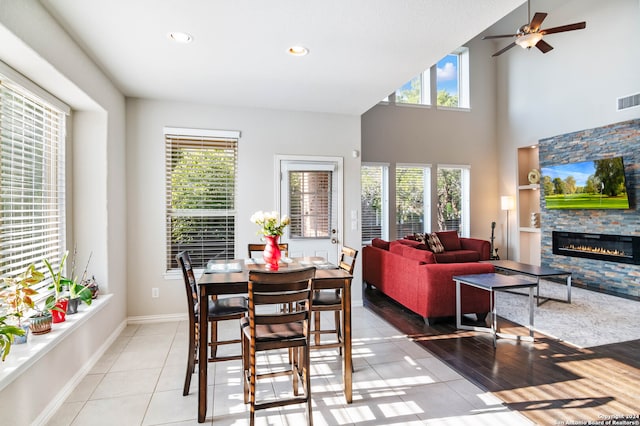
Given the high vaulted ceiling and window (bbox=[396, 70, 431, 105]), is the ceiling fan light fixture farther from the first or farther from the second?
window (bbox=[396, 70, 431, 105])

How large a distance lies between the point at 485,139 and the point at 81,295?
825 centimetres

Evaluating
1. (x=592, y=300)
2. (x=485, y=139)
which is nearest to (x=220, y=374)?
(x=592, y=300)

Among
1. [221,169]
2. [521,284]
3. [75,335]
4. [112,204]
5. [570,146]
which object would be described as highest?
[570,146]

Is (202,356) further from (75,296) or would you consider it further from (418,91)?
(418,91)

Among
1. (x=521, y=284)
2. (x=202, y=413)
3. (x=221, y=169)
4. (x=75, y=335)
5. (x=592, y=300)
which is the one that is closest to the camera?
(x=202, y=413)

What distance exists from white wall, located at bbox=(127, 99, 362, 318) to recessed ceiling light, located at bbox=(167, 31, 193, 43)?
1.71 meters

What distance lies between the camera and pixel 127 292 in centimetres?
425

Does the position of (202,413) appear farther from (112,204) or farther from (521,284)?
(521,284)

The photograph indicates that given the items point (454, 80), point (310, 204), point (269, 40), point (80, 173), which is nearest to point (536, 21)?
point (269, 40)

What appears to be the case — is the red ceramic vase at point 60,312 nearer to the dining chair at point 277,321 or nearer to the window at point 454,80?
the dining chair at point 277,321

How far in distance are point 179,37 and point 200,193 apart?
213 centimetres

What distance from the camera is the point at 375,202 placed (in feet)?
24.6

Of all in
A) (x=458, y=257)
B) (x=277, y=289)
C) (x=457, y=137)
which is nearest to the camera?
(x=277, y=289)

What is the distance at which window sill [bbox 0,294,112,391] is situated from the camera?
73.5 inches
